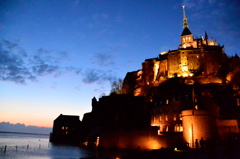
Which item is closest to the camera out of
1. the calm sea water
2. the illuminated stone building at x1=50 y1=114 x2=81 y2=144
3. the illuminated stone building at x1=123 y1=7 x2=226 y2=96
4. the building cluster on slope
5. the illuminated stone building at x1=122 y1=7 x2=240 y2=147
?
the illuminated stone building at x1=122 y1=7 x2=240 y2=147

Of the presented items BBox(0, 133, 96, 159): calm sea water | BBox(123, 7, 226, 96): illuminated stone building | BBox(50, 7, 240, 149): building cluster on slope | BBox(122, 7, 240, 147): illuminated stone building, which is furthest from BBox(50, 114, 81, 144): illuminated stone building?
Answer: BBox(123, 7, 226, 96): illuminated stone building

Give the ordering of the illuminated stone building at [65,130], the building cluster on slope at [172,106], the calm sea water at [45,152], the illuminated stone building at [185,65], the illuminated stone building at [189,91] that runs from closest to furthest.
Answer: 1. the illuminated stone building at [189,91]
2. the building cluster on slope at [172,106]
3. the calm sea water at [45,152]
4. the illuminated stone building at [185,65]
5. the illuminated stone building at [65,130]

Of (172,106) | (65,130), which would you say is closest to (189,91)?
(172,106)

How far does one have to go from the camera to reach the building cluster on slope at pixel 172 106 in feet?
108

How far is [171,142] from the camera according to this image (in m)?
35.5

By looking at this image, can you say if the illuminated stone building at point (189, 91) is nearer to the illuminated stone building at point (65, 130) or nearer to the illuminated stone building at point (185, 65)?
the illuminated stone building at point (185, 65)

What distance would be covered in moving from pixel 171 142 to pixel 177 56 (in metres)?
39.8

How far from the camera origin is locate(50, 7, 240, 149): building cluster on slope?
108ft

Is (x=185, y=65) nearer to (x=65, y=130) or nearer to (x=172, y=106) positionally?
(x=172, y=106)

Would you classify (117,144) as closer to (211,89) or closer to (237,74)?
(211,89)

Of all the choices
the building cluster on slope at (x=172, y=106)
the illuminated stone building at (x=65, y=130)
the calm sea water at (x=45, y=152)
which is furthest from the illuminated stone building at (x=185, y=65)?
the calm sea water at (x=45, y=152)

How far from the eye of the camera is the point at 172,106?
43.8m

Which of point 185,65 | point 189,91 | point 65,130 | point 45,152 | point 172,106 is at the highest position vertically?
point 185,65

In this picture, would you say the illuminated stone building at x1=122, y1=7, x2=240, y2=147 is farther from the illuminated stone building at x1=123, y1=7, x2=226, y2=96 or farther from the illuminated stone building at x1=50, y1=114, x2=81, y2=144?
the illuminated stone building at x1=50, y1=114, x2=81, y2=144
